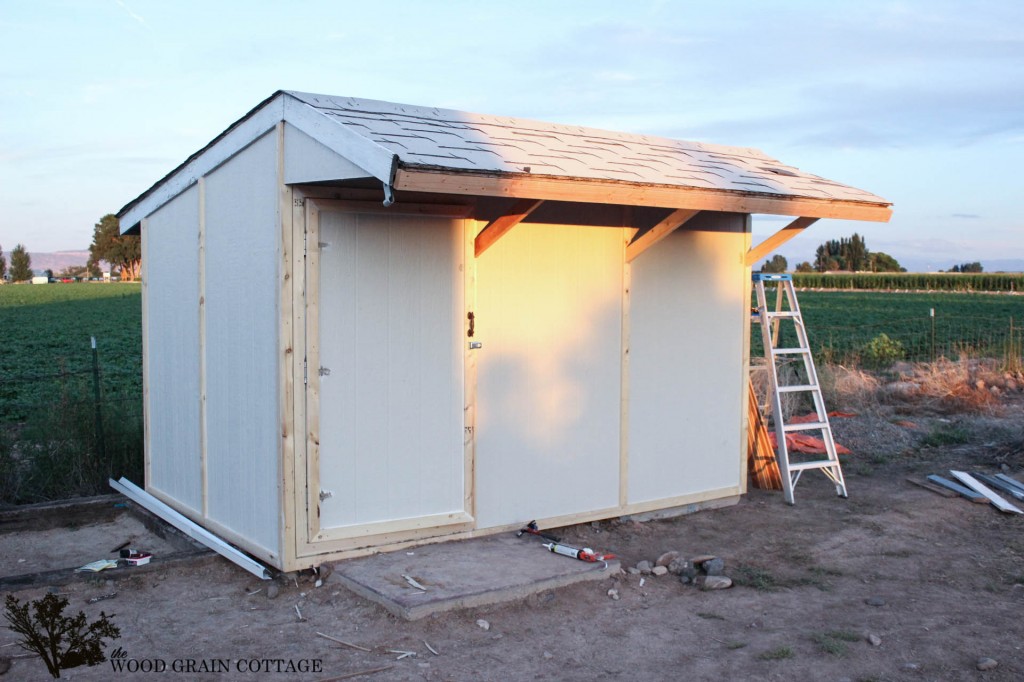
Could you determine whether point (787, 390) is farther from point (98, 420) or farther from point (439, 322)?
point (98, 420)

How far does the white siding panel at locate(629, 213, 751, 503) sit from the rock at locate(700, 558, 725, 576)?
1270 millimetres

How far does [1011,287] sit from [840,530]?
172 ft

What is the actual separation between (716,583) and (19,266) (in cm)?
13412

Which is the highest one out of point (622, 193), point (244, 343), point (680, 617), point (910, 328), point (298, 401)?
point (622, 193)

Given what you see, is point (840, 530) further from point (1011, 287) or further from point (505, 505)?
point (1011, 287)

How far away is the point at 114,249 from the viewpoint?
102562 millimetres

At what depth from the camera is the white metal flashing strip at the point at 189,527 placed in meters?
6.05

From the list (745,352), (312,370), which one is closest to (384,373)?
(312,370)

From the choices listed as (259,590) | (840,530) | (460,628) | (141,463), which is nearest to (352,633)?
(460,628)

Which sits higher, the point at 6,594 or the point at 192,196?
the point at 192,196

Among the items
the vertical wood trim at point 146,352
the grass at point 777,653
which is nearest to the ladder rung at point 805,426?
the grass at point 777,653

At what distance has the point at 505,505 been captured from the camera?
677 centimetres

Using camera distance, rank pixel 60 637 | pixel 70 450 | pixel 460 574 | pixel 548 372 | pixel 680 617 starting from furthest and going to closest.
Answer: pixel 70 450, pixel 548 372, pixel 460 574, pixel 680 617, pixel 60 637

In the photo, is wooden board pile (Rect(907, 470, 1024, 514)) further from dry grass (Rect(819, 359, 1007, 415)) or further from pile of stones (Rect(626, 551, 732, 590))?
dry grass (Rect(819, 359, 1007, 415))
